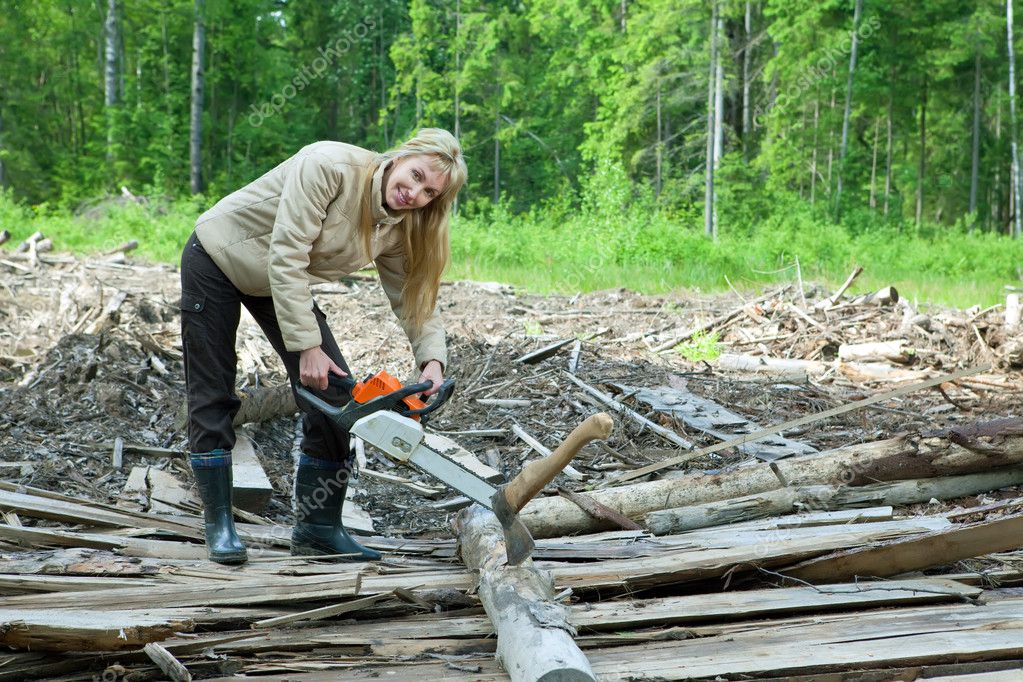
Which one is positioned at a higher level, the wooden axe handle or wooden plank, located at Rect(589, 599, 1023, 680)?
the wooden axe handle

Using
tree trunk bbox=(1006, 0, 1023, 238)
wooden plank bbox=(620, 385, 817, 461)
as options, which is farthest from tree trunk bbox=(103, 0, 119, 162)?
tree trunk bbox=(1006, 0, 1023, 238)

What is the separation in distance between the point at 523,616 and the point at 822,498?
2108mm

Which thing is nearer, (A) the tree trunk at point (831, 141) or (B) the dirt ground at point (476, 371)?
(B) the dirt ground at point (476, 371)

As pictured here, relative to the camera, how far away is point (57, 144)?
3072 centimetres

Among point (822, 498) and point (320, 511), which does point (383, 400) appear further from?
point (822, 498)

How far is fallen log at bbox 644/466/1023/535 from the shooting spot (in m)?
3.93

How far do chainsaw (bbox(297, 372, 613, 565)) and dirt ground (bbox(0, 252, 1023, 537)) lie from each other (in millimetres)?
1521

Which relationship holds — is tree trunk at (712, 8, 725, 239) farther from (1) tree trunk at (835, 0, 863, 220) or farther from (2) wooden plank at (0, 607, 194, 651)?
(2) wooden plank at (0, 607, 194, 651)

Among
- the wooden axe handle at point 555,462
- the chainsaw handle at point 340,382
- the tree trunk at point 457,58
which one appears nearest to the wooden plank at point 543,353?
the chainsaw handle at point 340,382

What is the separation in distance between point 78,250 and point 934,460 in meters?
12.9

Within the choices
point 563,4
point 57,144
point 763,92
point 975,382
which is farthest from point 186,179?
point 975,382

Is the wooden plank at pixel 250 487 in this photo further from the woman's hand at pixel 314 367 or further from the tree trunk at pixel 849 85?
the tree trunk at pixel 849 85

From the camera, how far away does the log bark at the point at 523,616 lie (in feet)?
7.66

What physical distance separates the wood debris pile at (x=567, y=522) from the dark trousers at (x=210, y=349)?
53 centimetres
